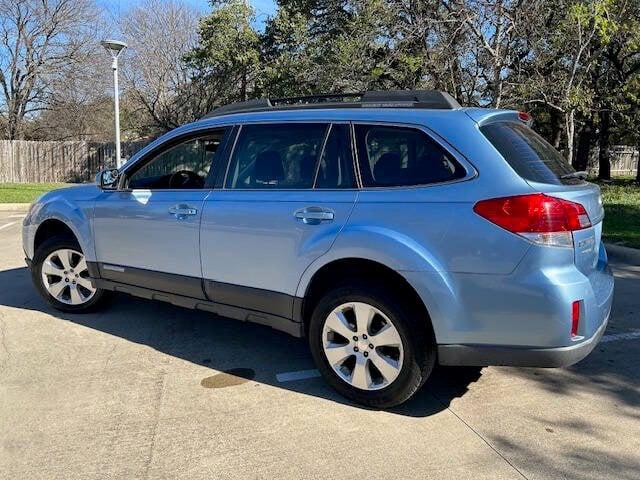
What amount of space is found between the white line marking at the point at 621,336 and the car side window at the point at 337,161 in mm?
2729

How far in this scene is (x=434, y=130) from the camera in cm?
341

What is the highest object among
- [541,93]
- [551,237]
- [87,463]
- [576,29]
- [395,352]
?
[576,29]

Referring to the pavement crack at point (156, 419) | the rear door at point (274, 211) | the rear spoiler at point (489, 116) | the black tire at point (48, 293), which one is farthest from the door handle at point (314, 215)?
the black tire at point (48, 293)

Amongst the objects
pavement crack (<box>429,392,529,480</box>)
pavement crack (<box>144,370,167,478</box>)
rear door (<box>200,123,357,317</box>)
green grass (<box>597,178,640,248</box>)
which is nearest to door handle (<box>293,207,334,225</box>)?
rear door (<box>200,123,357,317</box>)

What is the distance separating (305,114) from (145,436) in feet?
7.57

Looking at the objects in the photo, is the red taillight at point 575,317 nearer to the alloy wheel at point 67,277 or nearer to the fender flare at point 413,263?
the fender flare at point 413,263

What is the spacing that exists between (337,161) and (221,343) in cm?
196

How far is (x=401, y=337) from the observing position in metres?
3.40

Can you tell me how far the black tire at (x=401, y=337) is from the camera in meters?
3.38

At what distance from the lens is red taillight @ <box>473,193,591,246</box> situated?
303cm

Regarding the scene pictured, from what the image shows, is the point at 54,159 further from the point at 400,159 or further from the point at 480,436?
the point at 480,436

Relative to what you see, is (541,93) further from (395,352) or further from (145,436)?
(145,436)

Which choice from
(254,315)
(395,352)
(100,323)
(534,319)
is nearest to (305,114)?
(254,315)

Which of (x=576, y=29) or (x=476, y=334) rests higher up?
(x=576, y=29)
